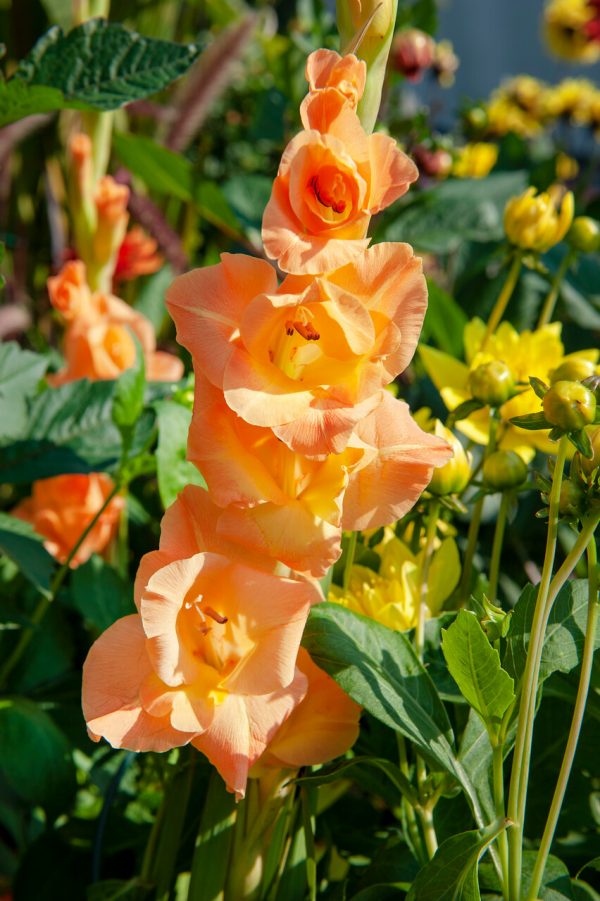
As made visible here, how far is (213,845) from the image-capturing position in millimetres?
319

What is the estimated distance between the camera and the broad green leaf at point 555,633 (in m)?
0.30

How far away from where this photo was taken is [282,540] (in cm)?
27

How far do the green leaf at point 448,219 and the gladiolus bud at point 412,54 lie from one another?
3.6 inches

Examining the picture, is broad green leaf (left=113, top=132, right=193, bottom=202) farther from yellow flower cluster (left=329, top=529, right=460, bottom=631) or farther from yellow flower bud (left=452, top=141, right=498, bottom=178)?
yellow flower cluster (left=329, top=529, right=460, bottom=631)

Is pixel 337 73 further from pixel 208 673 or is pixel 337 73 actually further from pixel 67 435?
pixel 67 435

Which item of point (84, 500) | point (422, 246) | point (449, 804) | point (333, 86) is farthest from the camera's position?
point (422, 246)

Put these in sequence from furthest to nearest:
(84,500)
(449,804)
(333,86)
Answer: (84,500)
(449,804)
(333,86)

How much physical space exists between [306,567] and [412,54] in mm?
597

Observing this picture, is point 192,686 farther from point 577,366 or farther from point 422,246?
point 422,246

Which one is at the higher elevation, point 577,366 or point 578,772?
point 577,366

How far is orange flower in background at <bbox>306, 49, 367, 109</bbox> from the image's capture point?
0.25 metres

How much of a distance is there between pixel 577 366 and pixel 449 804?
0.18 m

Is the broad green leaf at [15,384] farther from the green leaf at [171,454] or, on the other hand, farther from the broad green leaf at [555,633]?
the broad green leaf at [555,633]

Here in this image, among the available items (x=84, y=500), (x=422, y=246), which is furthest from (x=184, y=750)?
(x=422, y=246)
